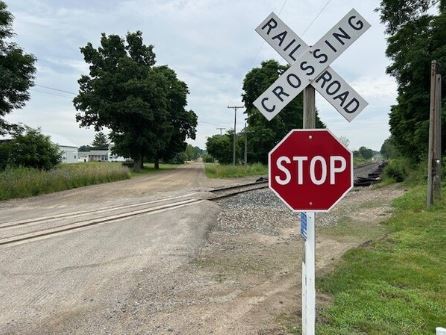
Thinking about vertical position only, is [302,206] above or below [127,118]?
below

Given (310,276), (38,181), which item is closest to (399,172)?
(38,181)

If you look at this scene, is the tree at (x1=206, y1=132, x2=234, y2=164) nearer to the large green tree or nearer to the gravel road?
the large green tree

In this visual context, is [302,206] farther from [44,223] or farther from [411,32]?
[411,32]

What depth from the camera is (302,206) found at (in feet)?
10.0

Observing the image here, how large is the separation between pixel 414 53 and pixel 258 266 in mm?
21490

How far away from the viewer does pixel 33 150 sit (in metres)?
32.6

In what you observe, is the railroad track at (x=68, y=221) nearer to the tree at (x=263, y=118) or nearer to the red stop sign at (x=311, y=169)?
the red stop sign at (x=311, y=169)

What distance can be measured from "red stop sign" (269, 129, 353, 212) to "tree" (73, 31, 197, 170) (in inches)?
1529

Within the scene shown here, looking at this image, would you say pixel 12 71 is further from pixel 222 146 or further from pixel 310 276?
A: pixel 222 146

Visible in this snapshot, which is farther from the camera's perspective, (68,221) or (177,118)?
(177,118)

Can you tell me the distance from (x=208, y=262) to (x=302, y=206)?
4.32m

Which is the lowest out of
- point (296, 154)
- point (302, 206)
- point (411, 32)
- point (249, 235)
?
point (249, 235)

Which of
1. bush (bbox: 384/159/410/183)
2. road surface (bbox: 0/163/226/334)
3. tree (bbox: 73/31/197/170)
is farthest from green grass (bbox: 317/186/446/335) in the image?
tree (bbox: 73/31/197/170)

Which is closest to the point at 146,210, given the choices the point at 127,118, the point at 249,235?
the point at 249,235
